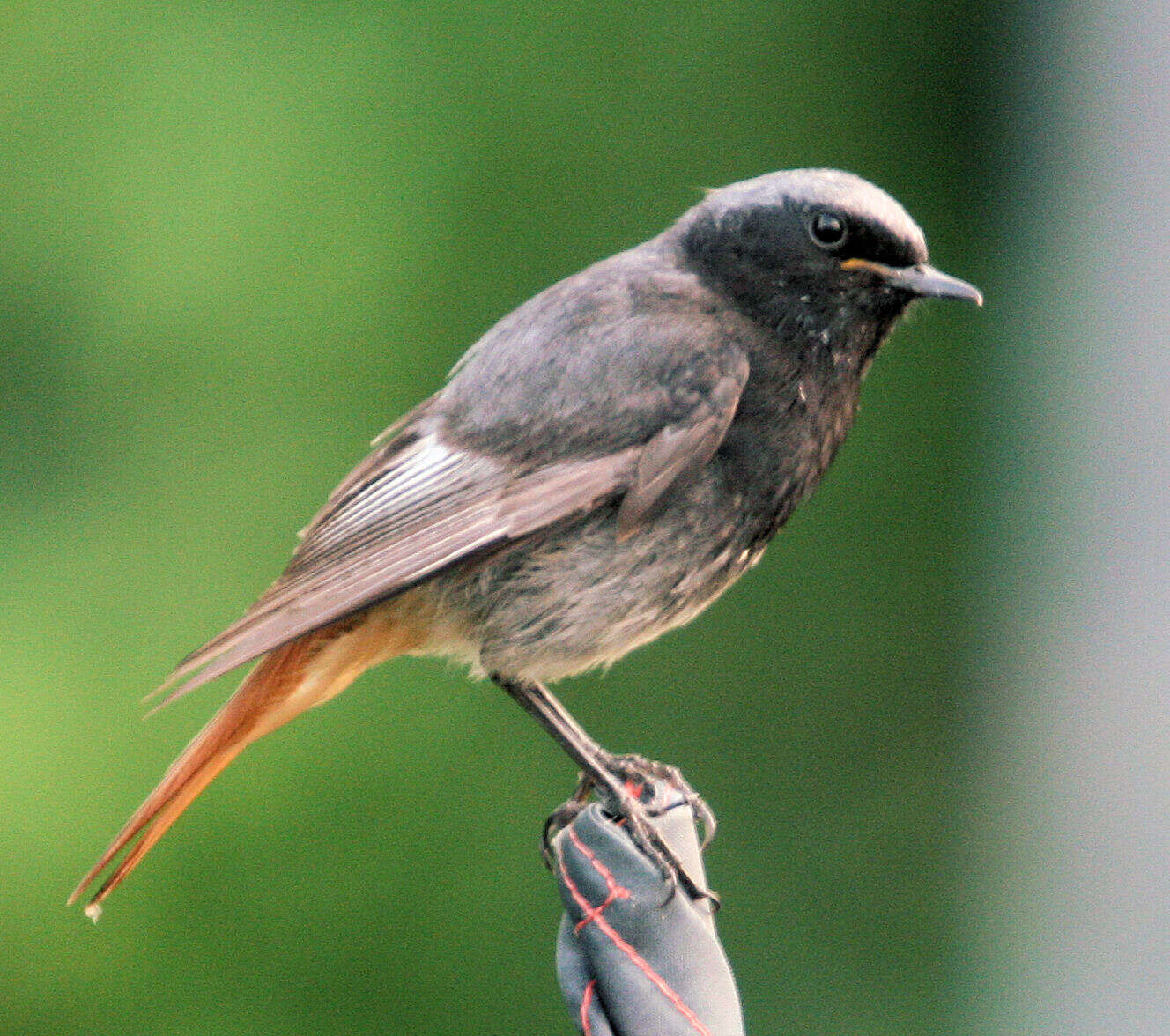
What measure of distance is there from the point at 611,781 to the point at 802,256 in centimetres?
86

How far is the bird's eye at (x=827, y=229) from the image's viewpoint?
96.6 inches

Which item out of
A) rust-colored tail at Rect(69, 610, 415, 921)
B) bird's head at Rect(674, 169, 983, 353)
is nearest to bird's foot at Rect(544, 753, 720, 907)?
rust-colored tail at Rect(69, 610, 415, 921)

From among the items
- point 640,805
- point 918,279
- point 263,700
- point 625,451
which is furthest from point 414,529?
point 918,279

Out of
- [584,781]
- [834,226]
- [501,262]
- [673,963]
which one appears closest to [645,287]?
[834,226]

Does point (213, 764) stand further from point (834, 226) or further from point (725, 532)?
point (834, 226)

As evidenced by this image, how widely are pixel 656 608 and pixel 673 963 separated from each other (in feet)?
1.76

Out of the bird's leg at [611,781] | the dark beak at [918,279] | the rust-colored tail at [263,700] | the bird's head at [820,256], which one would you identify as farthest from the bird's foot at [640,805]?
the dark beak at [918,279]

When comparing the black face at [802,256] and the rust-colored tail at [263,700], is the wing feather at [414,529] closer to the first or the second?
the rust-colored tail at [263,700]

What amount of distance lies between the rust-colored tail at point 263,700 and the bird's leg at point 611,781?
228 mm

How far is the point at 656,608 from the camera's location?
251 cm

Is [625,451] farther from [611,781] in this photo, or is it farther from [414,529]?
[611,781]

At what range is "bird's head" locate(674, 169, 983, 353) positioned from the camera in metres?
2.44

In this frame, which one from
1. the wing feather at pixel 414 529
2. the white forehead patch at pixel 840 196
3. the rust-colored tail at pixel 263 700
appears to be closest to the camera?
the wing feather at pixel 414 529

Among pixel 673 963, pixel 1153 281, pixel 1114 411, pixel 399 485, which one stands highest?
pixel 399 485
